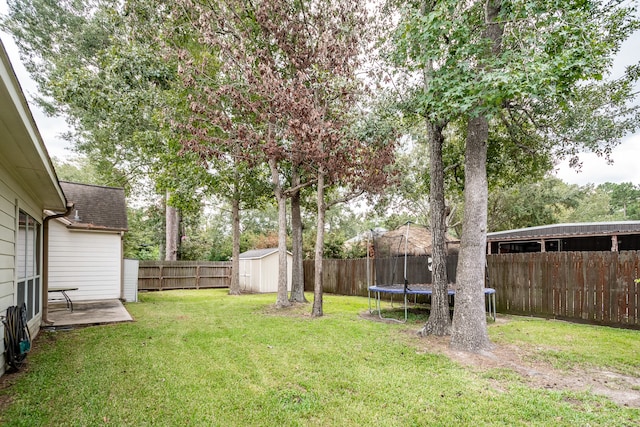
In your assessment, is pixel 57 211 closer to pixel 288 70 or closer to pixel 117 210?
pixel 117 210

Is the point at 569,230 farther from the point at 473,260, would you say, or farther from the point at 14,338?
the point at 14,338

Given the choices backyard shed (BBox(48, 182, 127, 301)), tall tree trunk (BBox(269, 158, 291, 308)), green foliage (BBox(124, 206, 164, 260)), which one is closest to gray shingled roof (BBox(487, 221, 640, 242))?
tall tree trunk (BBox(269, 158, 291, 308))

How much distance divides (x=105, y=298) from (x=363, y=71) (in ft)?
30.4

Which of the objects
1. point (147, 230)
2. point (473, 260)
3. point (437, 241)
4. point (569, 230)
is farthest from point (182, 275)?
point (569, 230)

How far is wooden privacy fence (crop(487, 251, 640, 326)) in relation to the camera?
21.6ft

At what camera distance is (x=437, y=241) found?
605cm

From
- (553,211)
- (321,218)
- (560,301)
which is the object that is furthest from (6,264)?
(553,211)

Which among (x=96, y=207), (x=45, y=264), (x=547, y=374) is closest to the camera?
(x=547, y=374)

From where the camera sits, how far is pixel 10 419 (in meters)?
2.83

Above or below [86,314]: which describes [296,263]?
above

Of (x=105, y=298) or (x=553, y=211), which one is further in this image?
(x=553, y=211)

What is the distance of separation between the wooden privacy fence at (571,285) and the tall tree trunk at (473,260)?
147 inches

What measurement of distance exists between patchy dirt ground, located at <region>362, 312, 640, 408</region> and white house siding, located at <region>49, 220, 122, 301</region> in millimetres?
8743

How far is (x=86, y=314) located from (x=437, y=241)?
293 inches
